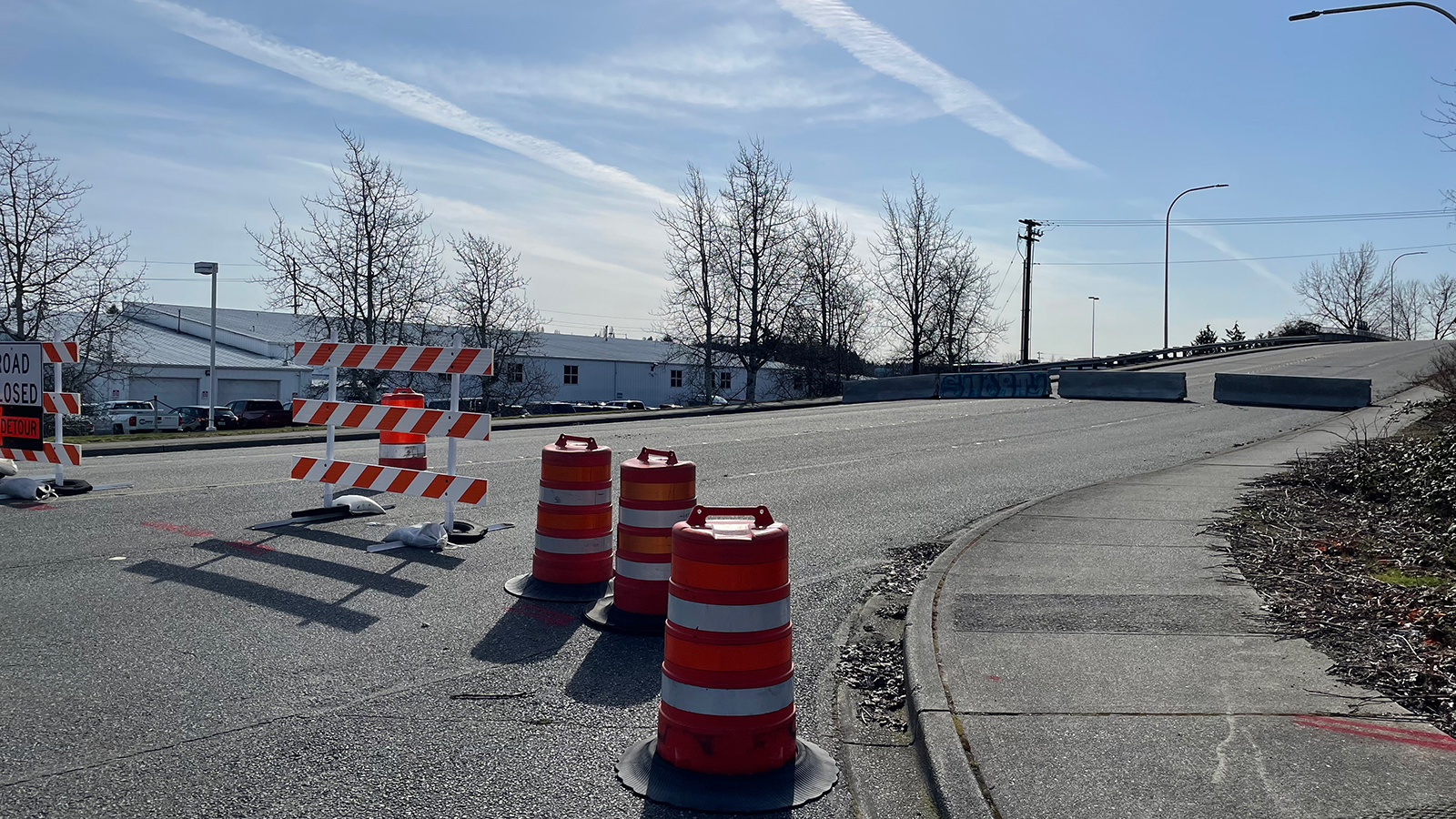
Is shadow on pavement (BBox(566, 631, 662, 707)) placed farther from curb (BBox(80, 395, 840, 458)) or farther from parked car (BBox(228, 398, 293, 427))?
parked car (BBox(228, 398, 293, 427))

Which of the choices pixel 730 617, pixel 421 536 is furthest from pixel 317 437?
pixel 730 617

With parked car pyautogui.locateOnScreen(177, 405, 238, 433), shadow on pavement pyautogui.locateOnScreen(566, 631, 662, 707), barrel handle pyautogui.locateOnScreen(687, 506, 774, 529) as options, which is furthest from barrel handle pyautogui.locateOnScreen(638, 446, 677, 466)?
parked car pyautogui.locateOnScreen(177, 405, 238, 433)

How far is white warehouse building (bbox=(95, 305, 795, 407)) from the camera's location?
151 feet

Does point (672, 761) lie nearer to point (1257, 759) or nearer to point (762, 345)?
point (1257, 759)

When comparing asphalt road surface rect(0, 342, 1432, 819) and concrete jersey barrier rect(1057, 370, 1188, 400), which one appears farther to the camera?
concrete jersey barrier rect(1057, 370, 1188, 400)

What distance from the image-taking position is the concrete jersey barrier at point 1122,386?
107ft

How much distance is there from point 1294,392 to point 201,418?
1510 inches

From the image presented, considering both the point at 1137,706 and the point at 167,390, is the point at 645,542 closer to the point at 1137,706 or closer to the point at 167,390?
the point at 1137,706

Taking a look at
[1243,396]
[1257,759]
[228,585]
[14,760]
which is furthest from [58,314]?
[1243,396]

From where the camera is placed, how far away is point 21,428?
1124cm

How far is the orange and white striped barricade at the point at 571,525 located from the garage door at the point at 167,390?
1699 inches

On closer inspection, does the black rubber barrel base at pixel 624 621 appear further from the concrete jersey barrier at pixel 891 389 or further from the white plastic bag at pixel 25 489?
the concrete jersey barrier at pixel 891 389

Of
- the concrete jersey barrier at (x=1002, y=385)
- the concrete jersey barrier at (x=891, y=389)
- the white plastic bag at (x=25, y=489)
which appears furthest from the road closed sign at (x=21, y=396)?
the concrete jersey barrier at (x=1002, y=385)

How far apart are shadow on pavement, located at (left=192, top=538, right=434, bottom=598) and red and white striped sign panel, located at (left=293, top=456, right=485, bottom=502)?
975 millimetres
